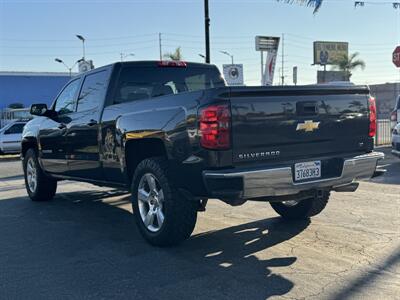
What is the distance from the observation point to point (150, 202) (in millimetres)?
5266

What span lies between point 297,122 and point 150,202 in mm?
1721

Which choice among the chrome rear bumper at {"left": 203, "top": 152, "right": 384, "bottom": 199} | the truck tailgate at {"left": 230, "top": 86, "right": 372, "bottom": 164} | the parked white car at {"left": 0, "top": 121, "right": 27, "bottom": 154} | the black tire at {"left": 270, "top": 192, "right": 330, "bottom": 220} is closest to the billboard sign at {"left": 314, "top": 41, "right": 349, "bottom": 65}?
the parked white car at {"left": 0, "top": 121, "right": 27, "bottom": 154}

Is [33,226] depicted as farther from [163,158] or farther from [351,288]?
[351,288]

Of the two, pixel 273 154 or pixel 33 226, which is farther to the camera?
pixel 33 226

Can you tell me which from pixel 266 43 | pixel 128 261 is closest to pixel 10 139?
pixel 266 43

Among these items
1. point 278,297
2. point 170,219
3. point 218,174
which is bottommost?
point 278,297

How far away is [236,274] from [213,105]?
145 centimetres

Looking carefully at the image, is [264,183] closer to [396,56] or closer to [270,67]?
[270,67]

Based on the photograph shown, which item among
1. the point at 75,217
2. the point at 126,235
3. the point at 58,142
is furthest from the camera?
the point at 58,142

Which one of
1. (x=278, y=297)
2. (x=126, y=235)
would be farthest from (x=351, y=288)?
(x=126, y=235)

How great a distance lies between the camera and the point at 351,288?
395 centimetres

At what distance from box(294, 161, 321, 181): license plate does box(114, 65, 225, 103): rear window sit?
98.8 inches

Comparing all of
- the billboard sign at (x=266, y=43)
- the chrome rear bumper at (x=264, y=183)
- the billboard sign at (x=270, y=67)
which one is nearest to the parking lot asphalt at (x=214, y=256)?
the chrome rear bumper at (x=264, y=183)

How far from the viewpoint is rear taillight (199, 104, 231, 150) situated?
4305 millimetres
